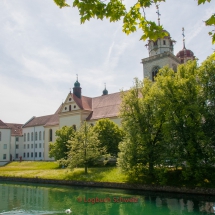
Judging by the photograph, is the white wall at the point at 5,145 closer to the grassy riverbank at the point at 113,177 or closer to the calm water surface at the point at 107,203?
the grassy riverbank at the point at 113,177

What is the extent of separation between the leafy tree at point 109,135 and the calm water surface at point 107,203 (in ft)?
46.2

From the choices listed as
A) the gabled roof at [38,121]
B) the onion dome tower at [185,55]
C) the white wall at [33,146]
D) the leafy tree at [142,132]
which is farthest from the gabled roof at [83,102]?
the leafy tree at [142,132]

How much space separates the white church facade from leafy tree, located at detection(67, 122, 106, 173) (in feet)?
41.4

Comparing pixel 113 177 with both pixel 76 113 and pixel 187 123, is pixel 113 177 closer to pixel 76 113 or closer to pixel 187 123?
pixel 187 123


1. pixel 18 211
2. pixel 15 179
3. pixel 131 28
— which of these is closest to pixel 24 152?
pixel 15 179

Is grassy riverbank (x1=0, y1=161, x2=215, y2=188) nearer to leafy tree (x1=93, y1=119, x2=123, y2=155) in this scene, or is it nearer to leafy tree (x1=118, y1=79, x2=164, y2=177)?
leafy tree (x1=118, y1=79, x2=164, y2=177)

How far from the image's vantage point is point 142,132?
28.9 meters

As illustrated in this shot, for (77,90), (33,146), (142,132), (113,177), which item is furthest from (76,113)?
(142,132)

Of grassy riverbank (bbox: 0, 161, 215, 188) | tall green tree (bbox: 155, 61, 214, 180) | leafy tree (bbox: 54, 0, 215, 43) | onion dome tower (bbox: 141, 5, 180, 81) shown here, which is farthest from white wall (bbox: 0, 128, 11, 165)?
leafy tree (bbox: 54, 0, 215, 43)

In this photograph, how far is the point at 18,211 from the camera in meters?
17.6

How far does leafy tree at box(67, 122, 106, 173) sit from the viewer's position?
34344mm

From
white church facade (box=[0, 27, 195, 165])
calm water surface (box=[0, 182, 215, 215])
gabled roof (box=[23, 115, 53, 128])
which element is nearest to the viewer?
calm water surface (box=[0, 182, 215, 215])

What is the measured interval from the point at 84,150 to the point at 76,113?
18.9 meters

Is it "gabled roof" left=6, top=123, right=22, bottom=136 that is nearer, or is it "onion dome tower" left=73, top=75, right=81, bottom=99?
"onion dome tower" left=73, top=75, right=81, bottom=99
